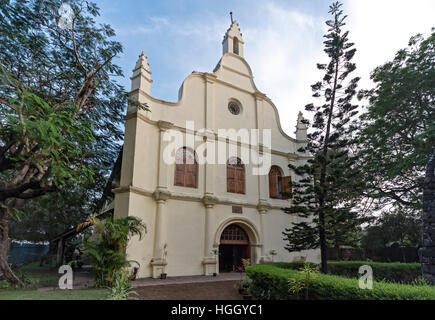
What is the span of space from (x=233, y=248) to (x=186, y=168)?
4859mm

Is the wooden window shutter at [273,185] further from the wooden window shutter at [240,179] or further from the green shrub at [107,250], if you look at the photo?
the green shrub at [107,250]

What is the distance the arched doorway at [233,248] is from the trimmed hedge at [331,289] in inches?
200

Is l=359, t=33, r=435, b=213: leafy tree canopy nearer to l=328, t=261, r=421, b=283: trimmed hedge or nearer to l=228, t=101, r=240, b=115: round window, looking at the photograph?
l=328, t=261, r=421, b=283: trimmed hedge

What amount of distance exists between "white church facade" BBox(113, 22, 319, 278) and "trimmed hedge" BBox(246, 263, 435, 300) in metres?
4.15

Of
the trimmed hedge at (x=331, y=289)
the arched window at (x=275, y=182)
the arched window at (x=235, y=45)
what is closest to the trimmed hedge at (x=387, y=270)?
the arched window at (x=275, y=182)

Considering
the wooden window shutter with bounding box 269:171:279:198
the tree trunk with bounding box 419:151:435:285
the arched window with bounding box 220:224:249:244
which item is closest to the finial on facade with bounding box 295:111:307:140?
the wooden window shutter with bounding box 269:171:279:198

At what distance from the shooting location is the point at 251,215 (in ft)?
43.5

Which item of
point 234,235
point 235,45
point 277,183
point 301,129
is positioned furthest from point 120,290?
point 235,45

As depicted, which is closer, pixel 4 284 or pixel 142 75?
pixel 4 284

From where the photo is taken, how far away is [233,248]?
13562 millimetres

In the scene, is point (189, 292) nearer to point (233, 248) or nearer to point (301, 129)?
point (233, 248)

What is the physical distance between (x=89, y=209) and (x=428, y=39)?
19905mm

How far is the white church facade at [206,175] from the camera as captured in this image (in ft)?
34.6
